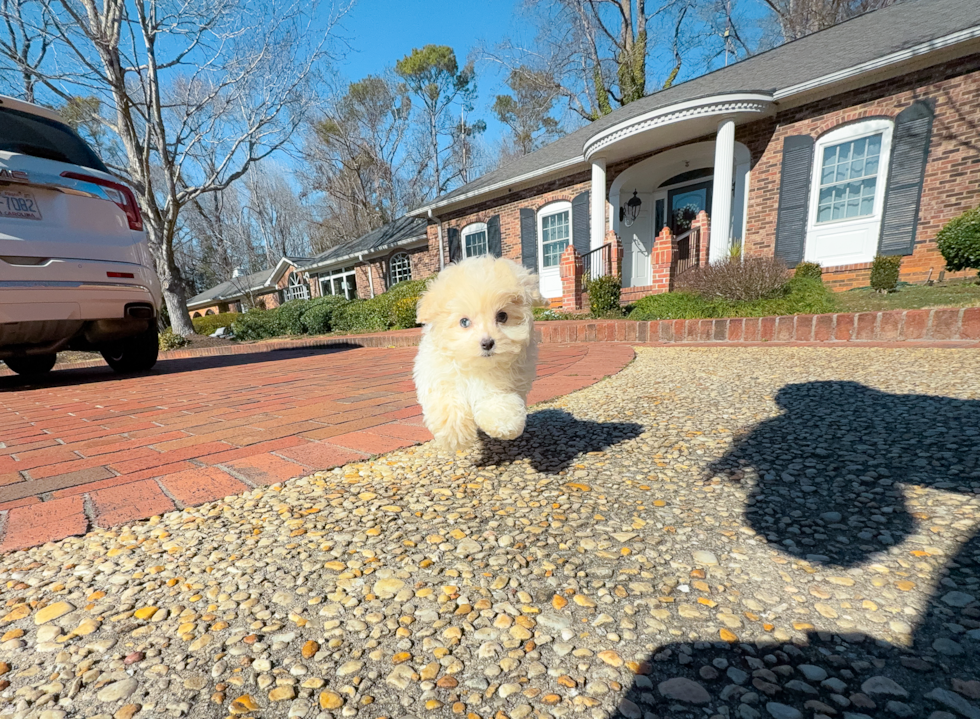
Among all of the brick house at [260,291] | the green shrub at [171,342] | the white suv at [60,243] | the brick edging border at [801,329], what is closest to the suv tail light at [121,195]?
the white suv at [60,243]

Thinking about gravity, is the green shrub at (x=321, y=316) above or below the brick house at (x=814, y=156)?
below

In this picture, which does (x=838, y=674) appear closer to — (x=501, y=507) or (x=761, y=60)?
(x=501, y=507)

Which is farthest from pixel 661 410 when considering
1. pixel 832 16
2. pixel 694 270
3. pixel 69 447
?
pixel 832 16

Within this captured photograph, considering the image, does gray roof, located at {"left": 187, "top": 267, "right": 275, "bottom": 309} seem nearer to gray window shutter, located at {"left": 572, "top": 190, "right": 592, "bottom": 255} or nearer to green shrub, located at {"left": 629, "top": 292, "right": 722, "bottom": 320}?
gray window shutter, located at {"left": 572, "top": 190, "right": 592, "bottom": 255}

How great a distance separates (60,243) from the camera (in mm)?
3920

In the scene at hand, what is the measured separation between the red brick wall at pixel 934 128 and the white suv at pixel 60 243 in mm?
11753

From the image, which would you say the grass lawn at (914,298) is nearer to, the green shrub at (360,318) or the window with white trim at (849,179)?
the window with white trim at (849,179)

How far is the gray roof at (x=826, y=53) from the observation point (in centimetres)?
806

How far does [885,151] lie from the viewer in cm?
827

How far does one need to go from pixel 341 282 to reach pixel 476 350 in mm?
24954

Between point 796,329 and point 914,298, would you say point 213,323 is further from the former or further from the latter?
point 914,298

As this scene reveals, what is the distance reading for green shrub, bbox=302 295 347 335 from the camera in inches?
551

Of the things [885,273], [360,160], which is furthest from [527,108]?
[885,273]

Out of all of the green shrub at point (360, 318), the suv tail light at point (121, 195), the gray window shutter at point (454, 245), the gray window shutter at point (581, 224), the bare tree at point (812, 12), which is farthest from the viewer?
the bare tree at point (812, 12)
